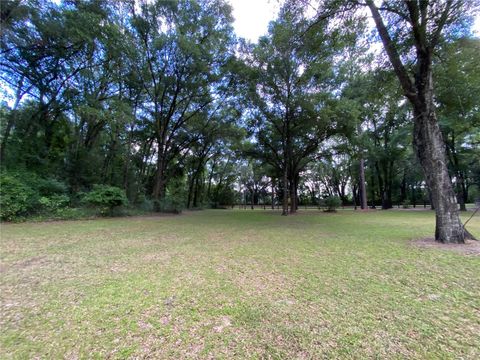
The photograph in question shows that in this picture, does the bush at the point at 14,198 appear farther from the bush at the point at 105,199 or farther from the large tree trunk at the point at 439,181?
the large tree trunk at the point at 439,181

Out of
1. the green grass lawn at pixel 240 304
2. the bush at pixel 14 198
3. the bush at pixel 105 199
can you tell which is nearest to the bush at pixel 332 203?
the green grass lawn at pixel 240 304

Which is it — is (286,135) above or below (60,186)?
above

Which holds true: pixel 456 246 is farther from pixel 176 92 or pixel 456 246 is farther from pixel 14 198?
pixel 176 92

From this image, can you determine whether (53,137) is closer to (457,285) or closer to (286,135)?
(286,135)

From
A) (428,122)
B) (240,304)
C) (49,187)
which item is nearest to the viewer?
(240,304)

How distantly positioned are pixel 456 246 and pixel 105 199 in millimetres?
12916

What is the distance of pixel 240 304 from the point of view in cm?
248

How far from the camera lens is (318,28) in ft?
22.7

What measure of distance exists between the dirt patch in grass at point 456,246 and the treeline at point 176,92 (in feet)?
17.9

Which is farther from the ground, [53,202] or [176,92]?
[176,92]

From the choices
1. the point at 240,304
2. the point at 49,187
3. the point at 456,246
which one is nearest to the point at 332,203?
the point at 456,246

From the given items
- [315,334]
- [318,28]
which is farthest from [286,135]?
[315,334]

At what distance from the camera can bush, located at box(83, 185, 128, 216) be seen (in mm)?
10672

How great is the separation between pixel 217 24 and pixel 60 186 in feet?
42.4
